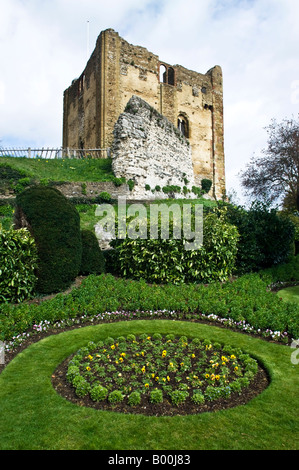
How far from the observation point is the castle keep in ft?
85.2

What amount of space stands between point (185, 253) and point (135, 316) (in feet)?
9.89

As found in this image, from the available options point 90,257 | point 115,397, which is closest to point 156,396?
point 115,397

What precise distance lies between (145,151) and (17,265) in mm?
12256

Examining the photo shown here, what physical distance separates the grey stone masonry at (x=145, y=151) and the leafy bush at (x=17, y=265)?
389 inches

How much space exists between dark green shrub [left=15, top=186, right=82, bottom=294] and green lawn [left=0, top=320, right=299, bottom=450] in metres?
3.46

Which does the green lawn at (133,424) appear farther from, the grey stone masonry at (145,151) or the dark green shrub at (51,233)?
the grey stone masonry at (145,151)

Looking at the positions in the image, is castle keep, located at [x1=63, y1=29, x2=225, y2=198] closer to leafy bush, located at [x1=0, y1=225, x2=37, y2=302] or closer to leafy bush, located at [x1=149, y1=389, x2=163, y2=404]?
leafy bush, located at [x1=0, y1=225, x2=37, y2=302]

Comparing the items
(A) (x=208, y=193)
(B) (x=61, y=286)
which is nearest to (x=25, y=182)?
(B) (x=61, y=286)

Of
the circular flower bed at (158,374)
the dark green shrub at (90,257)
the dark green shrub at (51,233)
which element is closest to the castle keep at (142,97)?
the dark green shrub at (90,257)

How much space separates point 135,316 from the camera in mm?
6961

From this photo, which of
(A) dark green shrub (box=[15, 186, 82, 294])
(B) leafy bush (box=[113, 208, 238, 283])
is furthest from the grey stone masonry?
(A) dark green shrub (box=[15, 186, 82, 294])

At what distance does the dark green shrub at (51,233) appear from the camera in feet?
25.7

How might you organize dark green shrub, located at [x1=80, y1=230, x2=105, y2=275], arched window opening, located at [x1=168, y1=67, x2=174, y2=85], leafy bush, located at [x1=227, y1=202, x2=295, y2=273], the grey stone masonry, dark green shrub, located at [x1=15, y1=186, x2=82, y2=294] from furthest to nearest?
arched window opening, located at [x1=168, y1=67, x2=174, y2=85]
the grey stone masonry
leafy bush, located at [x1=227, y1=202, x2=295, y2=273]
dark green shrub, located at [x1=80, y1=230, x2=105, y2=275]
dark green shrub, located at [x1=15, y1=186, x2=82, y2=294]
